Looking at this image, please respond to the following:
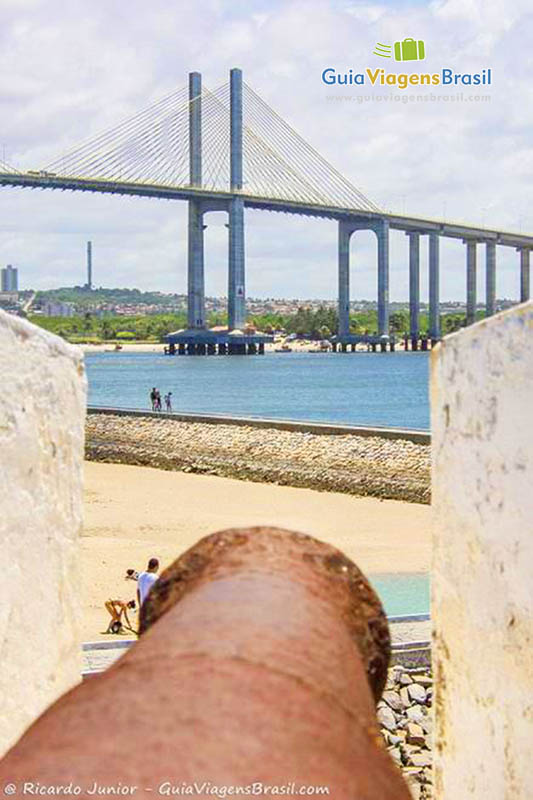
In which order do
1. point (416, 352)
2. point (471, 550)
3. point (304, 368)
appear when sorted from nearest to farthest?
point (471, 550), point (304, 368), point (416, 352)

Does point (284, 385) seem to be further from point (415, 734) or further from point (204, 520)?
point (415, 734)

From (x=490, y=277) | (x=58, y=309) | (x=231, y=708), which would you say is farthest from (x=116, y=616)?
(x=58, y=309)

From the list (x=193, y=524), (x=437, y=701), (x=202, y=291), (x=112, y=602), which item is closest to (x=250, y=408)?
(x=202, y=291)

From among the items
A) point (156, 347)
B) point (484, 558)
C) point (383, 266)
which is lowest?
point (484, 558)

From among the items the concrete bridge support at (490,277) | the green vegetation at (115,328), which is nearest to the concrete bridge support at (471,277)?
the concrete bridge support at (490,277)

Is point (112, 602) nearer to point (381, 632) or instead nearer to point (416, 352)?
point (381, 632)

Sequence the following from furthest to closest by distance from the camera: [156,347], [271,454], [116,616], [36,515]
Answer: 1. [156,347]
2. [271,454]
3. [116,616]
4. [36,515]

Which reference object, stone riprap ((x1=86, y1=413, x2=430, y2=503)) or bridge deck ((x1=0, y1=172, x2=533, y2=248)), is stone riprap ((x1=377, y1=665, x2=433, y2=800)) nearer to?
stone riprap ((x1=86, y1=413, x2=430, y2=503))
